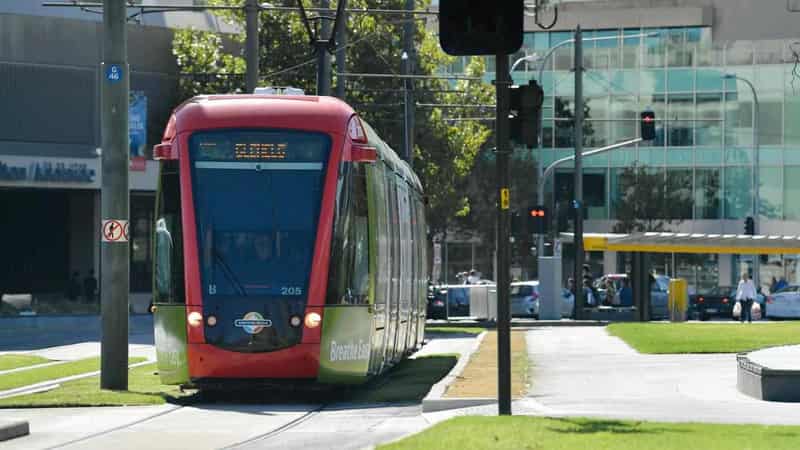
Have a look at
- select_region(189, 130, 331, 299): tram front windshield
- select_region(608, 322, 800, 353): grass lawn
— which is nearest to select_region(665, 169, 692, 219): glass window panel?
select_region(608, 322, 800, 353): grass lawn

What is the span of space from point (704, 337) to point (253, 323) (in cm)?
1662

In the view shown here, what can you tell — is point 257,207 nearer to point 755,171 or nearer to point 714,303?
point 714,303

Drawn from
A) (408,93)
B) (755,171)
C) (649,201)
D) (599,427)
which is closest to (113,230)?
(599,427)

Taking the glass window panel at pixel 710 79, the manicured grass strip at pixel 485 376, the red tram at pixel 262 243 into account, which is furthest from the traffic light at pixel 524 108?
the glass window panel at pixel 710 79

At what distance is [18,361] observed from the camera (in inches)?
1219

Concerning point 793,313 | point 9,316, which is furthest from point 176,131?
point 793,313

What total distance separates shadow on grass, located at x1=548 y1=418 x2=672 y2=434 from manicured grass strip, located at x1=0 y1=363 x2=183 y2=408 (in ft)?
21.3

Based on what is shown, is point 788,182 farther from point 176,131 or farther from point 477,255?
point 176,131

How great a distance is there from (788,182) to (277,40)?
97.3 ft

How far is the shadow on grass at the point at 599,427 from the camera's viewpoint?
14.2 metres

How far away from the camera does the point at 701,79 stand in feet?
252

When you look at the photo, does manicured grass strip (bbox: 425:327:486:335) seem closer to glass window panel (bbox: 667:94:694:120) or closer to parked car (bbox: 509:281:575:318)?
parked car (bbox: 509:281:575:318)

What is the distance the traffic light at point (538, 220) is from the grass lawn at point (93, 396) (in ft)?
81.0

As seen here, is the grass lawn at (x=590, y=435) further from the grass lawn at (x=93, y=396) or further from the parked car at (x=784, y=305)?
the parked car at (x=784, y=305)
